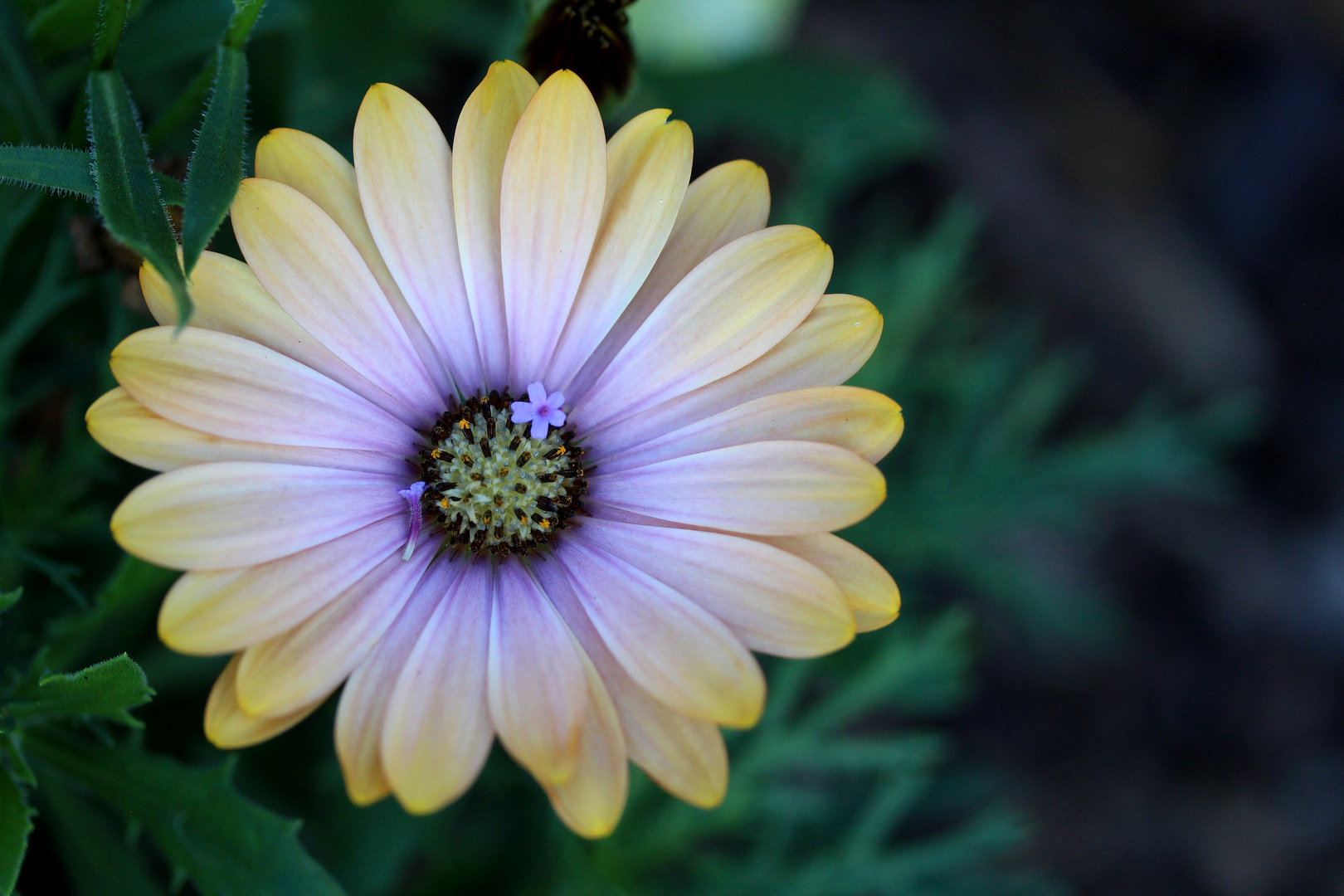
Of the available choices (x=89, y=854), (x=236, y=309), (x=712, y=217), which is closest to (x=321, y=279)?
(x=236, y=309)

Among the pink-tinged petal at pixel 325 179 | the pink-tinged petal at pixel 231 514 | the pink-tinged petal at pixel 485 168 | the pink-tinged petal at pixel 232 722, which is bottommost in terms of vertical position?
the pink-tinged petal at pixel 232 722

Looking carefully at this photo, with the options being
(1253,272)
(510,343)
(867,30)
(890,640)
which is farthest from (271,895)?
(1253,272)

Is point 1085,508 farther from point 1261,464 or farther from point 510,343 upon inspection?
point 510,343

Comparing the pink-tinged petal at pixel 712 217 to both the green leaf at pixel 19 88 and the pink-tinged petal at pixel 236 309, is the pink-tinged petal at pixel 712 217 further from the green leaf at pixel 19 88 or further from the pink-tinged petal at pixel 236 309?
the green leaf at pixel 19 88

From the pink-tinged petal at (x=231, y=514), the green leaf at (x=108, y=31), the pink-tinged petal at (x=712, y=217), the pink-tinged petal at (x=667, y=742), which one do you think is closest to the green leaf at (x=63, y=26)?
the green leaf at (x=108, y=31)

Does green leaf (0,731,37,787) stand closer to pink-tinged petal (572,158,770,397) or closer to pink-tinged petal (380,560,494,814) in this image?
pink-tinged petal (380,560,494,814)

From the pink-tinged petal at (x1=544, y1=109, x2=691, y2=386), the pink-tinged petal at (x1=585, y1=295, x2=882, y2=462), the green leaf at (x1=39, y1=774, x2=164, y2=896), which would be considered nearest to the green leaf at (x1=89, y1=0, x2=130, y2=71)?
the pink-tinged petal at (x1=544, y1=109, x2=691, y2=386)

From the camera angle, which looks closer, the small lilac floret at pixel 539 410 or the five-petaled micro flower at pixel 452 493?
the five-petaled micro flower at pixel 452 493
